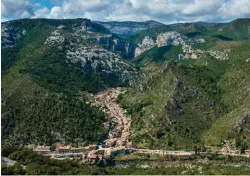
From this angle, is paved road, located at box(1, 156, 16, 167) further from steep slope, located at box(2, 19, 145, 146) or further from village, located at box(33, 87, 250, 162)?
steep slope, located at box(2, 19, 145, 146)

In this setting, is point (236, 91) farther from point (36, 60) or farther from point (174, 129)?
point (36, 60)

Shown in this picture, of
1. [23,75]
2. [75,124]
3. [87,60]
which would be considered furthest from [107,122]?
[87,60]

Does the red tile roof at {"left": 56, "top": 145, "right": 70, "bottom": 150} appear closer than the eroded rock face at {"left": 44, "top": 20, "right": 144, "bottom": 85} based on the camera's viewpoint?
Yes

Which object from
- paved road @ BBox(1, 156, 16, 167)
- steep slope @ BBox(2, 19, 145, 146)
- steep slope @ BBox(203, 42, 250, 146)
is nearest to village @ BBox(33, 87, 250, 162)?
steep slope @ BBox(2, 19, 145, 146)

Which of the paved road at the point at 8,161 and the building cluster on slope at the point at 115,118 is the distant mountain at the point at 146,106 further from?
the paved road at the point at 8,161

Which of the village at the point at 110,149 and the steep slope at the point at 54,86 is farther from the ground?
the steep slope at the point at 54,86

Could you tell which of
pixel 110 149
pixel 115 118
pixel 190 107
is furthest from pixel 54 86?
pixel 190 107

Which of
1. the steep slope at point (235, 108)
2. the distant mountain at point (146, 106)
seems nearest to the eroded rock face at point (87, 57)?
the distant mountain at point (146, 106)

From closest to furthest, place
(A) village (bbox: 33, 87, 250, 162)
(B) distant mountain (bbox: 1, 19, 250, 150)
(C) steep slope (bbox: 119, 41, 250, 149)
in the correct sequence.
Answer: (A) village (bbox: 33, 87, 250, 162) → (C) steep slope (bbox: 119, 41, 250, 149) → (B) distant mountain (bbox: 1, 19, 250, 150)
